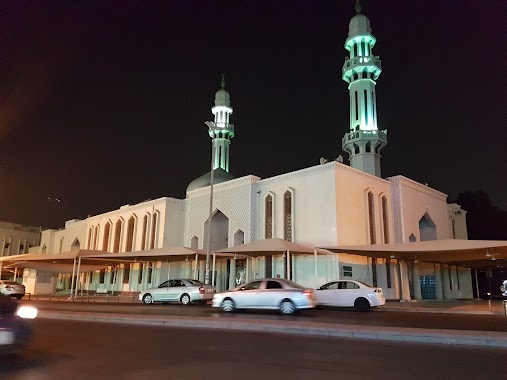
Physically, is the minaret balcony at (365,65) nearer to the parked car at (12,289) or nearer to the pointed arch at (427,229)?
the pointed arch at (427,229)

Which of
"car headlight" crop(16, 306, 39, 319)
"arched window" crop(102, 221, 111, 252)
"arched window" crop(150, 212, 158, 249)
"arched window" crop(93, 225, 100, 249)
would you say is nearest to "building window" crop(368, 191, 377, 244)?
"arched window" crop(150, 212, 158, 249)

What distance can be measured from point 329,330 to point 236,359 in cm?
381

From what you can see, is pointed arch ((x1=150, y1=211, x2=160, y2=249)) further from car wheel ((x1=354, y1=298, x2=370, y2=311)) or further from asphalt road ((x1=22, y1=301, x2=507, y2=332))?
car wheel ((x1=354, y1=298, x2=370, y2=311))

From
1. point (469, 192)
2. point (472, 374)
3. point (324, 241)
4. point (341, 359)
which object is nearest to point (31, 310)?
point (341, 359)

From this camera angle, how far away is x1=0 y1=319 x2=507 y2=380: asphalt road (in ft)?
18.5

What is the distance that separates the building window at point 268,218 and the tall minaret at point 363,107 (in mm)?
9130

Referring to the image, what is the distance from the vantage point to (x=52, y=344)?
8008 millimetres

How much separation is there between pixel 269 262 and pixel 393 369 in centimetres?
2103

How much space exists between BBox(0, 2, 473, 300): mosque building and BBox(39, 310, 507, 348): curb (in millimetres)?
10946

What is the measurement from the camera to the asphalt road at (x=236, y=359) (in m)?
5.65

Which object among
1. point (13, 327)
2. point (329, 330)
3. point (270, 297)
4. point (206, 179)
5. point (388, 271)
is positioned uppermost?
point (206, 179)

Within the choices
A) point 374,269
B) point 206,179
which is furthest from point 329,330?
point 206,179

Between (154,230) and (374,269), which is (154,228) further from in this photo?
(374,269)

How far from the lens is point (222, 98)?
153 ft
